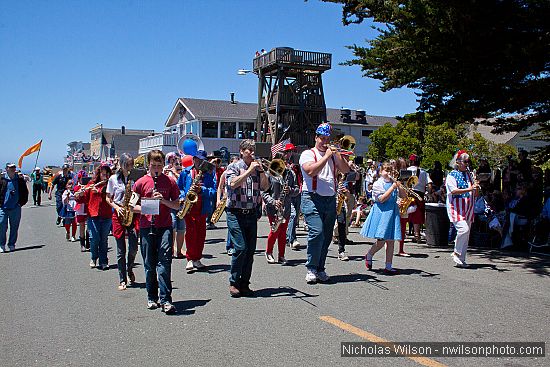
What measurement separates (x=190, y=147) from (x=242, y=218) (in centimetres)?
281

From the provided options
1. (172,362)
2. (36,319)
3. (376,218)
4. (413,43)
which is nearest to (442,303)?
(376,218)

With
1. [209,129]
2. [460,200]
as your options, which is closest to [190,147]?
[460,200]

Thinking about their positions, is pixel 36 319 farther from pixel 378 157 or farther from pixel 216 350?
pixel 378 157

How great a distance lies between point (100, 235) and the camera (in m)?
9.12

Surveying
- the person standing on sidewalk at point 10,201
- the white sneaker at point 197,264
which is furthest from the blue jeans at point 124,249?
the person standing on sidewalk at point 10,201

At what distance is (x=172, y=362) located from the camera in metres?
4.65

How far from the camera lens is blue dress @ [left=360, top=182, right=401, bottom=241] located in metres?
8.16

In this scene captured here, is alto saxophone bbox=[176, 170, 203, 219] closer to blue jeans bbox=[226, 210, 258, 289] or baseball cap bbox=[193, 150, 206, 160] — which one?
blue jeans bbox=[226, 210, 258, 289]

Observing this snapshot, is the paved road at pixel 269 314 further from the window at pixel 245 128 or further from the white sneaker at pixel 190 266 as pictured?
the window at pixel 245 128

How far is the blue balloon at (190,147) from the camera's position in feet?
30.3

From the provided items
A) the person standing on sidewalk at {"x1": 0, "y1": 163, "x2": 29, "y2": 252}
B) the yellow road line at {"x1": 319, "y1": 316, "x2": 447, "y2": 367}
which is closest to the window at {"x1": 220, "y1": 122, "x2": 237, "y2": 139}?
the person standing on sidewalk at {"x1": 0, "y1": 163, "x2": 29, "y2": 252}

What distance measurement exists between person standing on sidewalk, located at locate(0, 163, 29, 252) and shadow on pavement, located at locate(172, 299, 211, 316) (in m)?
7.00

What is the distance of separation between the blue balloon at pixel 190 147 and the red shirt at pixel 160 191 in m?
2.70

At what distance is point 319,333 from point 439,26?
6.25 metres
